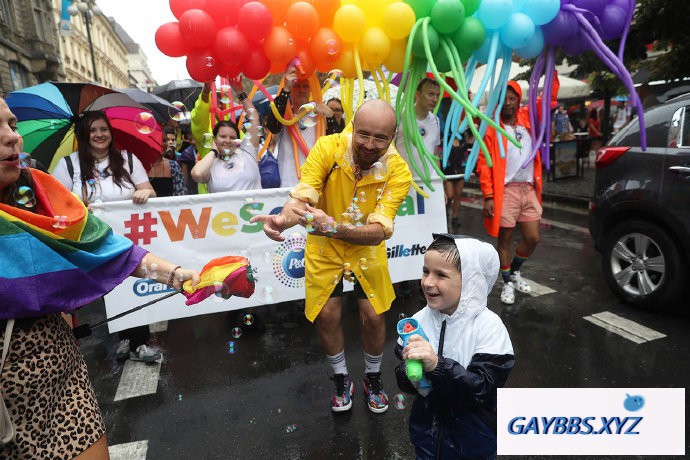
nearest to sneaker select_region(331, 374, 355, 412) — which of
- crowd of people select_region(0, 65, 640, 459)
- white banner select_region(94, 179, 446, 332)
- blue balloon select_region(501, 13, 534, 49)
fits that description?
crowd of people select_region(0, 65, 640, 459)

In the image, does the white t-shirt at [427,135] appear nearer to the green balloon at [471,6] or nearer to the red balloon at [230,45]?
the green balloon at [471,6]

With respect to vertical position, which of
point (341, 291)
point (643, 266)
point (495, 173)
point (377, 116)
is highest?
point (377, 116)

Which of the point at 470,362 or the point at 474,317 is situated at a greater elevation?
the point at 474,317

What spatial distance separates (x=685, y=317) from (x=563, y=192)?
20.8 ft

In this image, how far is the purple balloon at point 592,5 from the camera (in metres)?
3.22

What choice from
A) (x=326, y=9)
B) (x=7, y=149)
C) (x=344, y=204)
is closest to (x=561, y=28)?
(x=326, y=9)

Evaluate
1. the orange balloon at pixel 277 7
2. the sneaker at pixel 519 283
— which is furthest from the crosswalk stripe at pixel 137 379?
the sneaker at pixel 519 283

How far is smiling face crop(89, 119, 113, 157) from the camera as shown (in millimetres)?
3293

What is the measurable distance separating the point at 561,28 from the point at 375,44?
4.43 ft

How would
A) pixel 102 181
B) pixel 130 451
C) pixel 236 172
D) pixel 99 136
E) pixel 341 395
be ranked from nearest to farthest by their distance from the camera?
pixel 130 451 < pixel 341 395 < pixel 99 136 < pixel 102 181 < pixel 236 172

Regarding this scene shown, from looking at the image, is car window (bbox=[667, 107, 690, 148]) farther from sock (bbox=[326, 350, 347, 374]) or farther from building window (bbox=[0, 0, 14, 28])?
building window (bbox=[0, 0, 14, 28])

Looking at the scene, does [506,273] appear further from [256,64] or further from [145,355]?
[145,355]

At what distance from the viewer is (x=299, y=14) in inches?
123

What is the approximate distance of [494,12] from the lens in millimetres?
3105
